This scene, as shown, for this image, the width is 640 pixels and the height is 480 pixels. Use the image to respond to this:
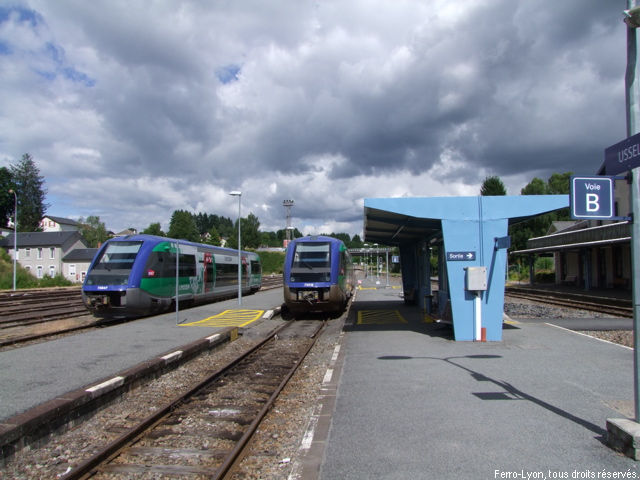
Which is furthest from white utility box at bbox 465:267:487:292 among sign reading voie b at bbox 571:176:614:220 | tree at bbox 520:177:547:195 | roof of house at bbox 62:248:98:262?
tree at bbox 520:177:547:195

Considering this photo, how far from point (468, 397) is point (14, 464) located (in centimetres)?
535

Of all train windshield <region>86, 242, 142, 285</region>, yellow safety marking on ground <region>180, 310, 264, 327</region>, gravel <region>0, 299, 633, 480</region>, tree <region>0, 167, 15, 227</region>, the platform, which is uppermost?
tree <region>0, 167, 15, 227</region>

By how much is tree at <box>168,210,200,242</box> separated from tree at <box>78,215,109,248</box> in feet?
43.3

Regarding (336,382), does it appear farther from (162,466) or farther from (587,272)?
(587,272)

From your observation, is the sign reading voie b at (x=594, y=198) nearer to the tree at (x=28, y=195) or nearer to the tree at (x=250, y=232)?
the tree at (x=28, y=195)

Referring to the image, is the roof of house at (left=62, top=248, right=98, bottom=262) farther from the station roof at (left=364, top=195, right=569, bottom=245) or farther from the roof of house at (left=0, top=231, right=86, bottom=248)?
the station roof at (left=364, top=195, right=569, bottom=245)

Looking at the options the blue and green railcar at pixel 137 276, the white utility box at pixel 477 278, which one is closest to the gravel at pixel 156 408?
the white utility box at pixel 477 278

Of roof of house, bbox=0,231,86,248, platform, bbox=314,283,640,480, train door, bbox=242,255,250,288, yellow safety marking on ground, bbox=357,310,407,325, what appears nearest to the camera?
platform, bbox=314,283,640,480

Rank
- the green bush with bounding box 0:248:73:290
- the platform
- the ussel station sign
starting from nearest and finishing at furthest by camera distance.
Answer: the platform < the ussel station sign < the green bush with bounding box 0:248:73:290

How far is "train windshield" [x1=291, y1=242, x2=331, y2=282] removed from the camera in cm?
1689

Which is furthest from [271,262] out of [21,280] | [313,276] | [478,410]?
[478,410]

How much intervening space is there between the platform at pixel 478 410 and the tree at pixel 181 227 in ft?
280

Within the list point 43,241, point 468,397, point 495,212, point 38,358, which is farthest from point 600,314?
point 43,241

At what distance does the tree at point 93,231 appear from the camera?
95.5 m
